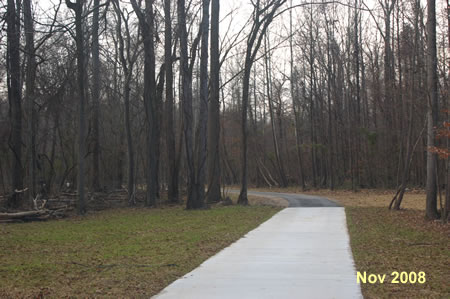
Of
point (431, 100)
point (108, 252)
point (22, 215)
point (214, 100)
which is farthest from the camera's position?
point (214, 100)

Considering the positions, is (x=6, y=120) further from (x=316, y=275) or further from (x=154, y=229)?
(x=316, y=275)

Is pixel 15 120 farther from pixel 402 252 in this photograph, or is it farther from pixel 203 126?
pixel 402 252

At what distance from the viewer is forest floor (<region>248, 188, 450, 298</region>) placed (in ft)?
21.2

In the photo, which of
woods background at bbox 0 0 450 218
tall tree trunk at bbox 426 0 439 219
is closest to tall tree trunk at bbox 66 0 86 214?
woods background at bbox 0 0 450 218

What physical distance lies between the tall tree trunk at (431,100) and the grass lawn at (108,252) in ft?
17.3

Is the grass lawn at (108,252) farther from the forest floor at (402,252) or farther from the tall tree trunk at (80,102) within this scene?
the forest floor at (402,252)

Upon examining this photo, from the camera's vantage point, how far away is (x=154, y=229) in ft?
46.1

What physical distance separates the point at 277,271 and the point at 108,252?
3.89m

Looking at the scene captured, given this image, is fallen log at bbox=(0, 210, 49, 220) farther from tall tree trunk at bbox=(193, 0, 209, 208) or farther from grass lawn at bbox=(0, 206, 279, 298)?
tall tree trunk at bbox=(193, 0, 209, 208)

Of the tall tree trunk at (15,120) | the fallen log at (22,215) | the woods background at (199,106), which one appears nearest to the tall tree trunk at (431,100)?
the woods background at (199,106)

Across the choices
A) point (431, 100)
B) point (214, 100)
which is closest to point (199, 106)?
point (214, 100)

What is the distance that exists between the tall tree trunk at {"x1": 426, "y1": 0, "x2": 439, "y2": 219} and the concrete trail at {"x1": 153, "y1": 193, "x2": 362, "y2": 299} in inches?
168

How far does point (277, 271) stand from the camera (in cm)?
754

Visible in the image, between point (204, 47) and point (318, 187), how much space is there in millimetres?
22197
